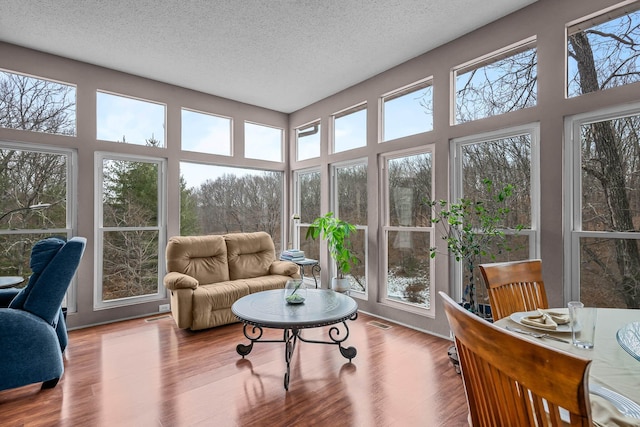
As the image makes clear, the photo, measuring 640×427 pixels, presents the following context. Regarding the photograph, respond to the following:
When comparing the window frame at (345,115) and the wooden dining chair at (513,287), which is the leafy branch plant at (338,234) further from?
the wooden dining chair at (513,287)

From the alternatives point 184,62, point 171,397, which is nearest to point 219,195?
point 184,62

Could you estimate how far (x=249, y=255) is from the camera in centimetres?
460

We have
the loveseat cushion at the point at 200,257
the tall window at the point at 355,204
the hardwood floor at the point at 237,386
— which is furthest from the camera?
the tall window at the point at 355,204

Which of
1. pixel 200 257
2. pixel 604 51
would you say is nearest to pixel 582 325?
pixel 604 51

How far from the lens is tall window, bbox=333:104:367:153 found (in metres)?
4.52

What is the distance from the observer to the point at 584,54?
8.64 feet

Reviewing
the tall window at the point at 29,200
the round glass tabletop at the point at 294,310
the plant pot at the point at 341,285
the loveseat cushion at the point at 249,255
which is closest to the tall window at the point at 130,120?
the tall window at the point at 29,200

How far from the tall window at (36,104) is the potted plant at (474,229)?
414cm

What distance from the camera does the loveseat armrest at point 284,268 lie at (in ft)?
14.5

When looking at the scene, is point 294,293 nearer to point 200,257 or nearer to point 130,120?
point 200,257

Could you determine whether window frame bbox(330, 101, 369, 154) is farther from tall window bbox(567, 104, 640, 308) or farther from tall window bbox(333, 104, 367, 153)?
tall window bbox(567, 104, 640, 308)

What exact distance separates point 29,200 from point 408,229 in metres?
4.23

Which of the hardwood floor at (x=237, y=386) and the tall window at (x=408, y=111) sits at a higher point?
the tall window at (x=408, y=111)

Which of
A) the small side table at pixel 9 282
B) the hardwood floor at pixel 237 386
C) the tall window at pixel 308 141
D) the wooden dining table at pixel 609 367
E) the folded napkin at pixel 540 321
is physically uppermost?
the tall window at pixel 308 141
